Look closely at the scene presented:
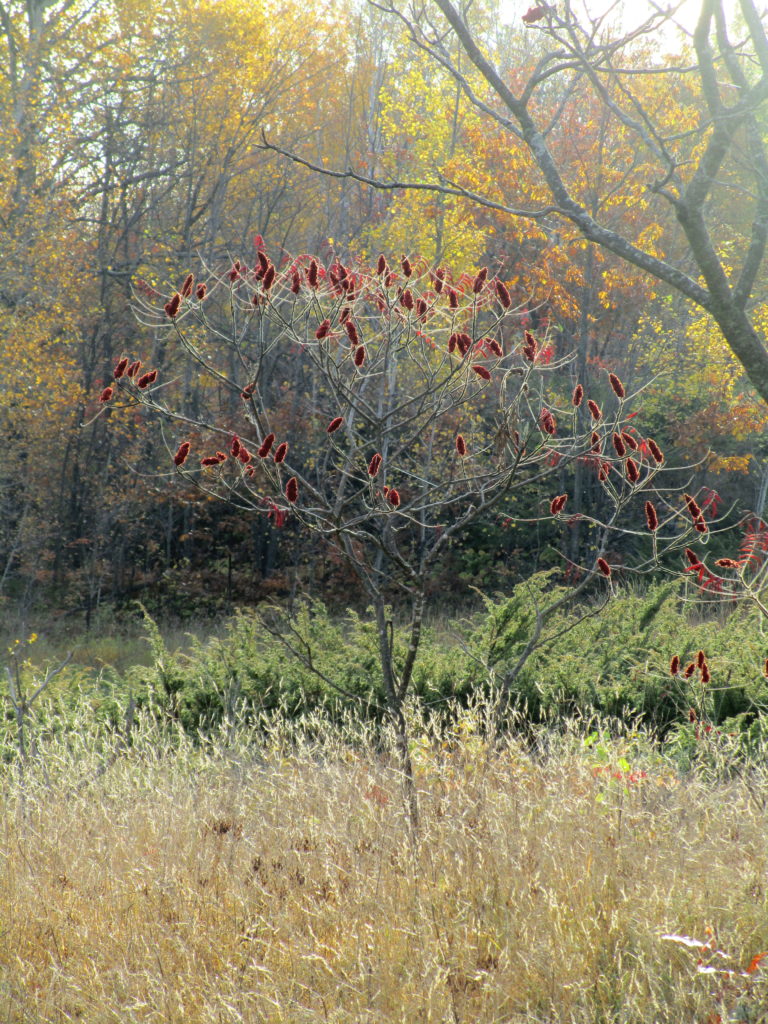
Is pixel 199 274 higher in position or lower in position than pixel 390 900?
higher

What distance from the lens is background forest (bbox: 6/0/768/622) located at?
12.5m

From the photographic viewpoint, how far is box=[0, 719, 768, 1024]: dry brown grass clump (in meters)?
2.45

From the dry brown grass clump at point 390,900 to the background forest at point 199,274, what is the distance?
7.90m

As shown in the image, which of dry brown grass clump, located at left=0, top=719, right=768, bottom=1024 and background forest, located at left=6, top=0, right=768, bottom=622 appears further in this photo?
background forest, located at left=6, top=0, right=768, bottom=622

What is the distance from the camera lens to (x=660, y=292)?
53.4ft

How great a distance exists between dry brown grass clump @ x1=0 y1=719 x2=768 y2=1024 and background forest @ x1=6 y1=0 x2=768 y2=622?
7.90 metres

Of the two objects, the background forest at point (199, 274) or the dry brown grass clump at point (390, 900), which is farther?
the background forest at point (199, 274)

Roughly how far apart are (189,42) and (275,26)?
3627 millimetres

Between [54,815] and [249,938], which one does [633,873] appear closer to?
[249,938]

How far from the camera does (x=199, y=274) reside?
547 inches

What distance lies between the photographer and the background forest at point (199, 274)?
41.0 ft

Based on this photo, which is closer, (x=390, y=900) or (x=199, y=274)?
(x=390, y=900)

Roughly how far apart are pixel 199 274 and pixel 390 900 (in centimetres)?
1258

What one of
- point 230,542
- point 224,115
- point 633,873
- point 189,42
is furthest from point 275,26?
point 633,873
